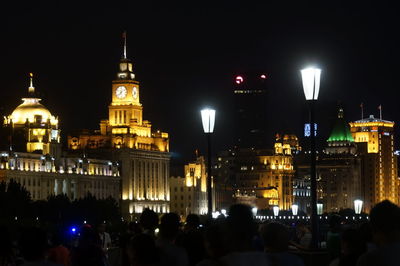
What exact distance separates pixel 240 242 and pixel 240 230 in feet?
0.47

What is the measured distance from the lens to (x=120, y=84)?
7308 inches

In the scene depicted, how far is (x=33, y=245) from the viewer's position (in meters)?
14.8

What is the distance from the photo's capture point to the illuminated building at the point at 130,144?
182250mm


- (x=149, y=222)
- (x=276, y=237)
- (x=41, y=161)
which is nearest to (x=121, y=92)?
(x=41, y=161)

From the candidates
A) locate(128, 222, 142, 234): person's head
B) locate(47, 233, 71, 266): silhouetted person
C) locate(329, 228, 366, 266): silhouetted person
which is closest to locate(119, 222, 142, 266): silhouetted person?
locate(128, 222, 142, 234): person's head

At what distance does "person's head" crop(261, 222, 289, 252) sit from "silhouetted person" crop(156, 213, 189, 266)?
72.5 inches

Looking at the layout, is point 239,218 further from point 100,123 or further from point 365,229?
point 100,123

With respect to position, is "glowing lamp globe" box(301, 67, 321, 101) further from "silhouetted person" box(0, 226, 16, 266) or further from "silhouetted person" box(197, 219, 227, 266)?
"silhouetted person" box(197, 219, 227, 266)

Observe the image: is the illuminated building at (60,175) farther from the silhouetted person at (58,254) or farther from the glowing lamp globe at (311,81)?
the silhouetted person at (58,254)

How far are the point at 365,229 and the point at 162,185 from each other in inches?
6977

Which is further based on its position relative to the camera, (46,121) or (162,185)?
(162,185)

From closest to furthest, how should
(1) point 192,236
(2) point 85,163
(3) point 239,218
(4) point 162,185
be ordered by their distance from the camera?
1. (3) point 239,218
2. (1) point 192,236
3. (2) point 85,163
4. (4) point 162,185

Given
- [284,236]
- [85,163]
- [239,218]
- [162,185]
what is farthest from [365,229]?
[162,185]

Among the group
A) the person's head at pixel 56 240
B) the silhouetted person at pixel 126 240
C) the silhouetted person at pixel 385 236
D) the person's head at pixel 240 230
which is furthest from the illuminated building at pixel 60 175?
the silhouetted person at pixel 385 236
